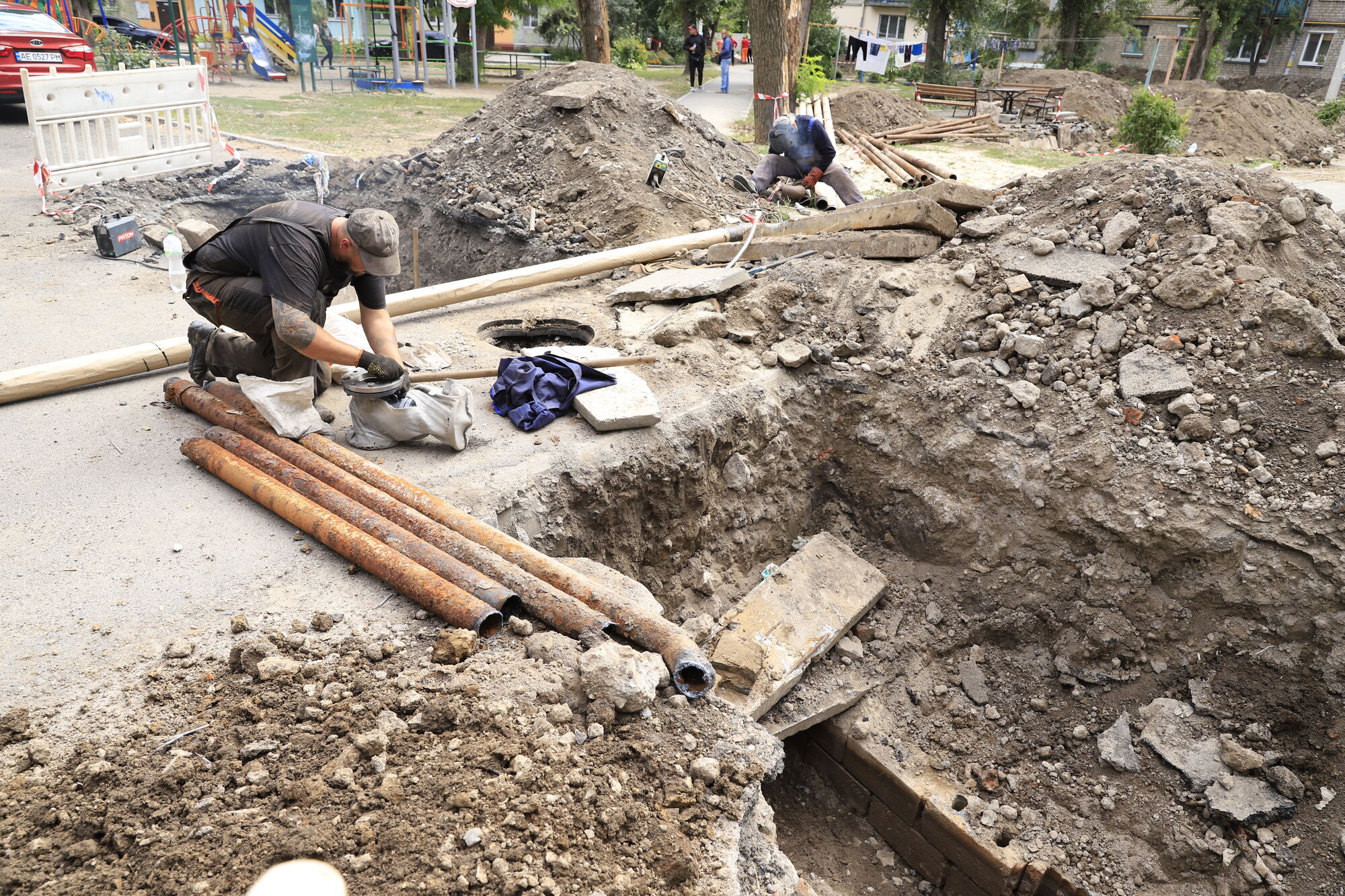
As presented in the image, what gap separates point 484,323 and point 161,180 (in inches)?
227

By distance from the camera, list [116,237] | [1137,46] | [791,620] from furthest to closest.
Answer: [1137,46] → [116,237] → [791,620]

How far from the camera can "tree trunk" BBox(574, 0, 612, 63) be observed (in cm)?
1421

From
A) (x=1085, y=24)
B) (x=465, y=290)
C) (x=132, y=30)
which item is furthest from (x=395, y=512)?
(x=1085, y=24)

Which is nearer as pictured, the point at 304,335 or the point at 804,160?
the point at 304,335

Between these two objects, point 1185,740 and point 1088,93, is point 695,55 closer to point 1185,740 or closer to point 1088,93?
point 1088,93

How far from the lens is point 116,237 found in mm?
7711

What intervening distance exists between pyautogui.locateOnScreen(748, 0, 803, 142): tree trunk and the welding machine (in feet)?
29.7

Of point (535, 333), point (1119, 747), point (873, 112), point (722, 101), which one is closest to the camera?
point (1119, 747)

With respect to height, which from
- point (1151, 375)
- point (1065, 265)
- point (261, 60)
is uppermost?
point (261, 60)

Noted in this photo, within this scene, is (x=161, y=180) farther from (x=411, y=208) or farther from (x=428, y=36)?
(x=428, y=36)

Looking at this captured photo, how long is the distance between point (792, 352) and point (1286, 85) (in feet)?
102

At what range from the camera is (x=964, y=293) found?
240 inches

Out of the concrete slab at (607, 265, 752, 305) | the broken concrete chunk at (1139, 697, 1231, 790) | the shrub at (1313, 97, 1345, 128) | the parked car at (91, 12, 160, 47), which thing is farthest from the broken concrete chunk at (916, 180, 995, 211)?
the parked car at (91, 12, 160, 47)

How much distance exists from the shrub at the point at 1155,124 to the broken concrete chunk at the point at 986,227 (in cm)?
835
